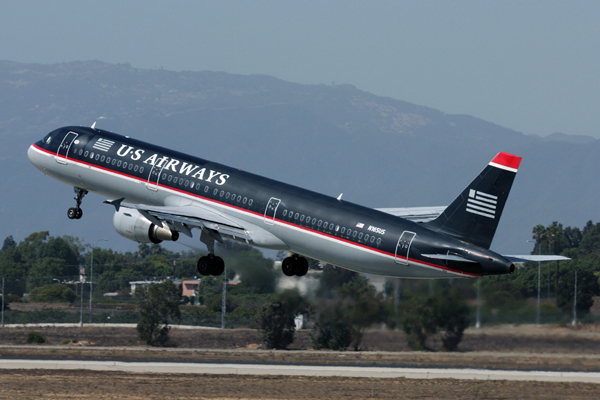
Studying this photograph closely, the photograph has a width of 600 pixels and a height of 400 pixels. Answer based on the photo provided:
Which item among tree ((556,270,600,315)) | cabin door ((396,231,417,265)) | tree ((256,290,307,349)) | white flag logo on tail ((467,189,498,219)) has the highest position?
white flag logo on tail ((467,189,498,219))

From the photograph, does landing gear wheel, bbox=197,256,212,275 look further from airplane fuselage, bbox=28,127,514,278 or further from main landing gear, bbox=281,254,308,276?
main landing gear, bbox=281,254,308,276

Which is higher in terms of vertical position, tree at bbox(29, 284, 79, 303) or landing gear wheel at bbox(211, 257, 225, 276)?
landing gear wheel at bbox(211, 257, 225, 276)

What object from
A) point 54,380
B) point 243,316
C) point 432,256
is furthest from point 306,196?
point 243,316

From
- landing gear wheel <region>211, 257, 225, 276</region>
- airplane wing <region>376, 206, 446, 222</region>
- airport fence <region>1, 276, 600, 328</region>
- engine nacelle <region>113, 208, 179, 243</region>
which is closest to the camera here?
landing gear wheel <region>211, 257, 225, 276</region>

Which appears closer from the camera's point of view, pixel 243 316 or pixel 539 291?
pixel 539 291

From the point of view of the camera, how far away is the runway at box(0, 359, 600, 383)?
60.4m

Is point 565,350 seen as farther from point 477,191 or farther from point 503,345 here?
point 477,191

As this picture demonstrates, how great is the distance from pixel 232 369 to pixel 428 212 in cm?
2273

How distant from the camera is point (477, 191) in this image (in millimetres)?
42406

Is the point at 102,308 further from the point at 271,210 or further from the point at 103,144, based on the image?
the point at 271,210

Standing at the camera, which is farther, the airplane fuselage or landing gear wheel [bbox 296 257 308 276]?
landing gear wheel [bbox 296 257 308 276]

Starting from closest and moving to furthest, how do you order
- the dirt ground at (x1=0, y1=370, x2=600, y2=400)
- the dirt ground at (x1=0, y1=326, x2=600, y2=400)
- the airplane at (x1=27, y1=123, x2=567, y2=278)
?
the airplane at (x1=27, y1=123, x2=567, y2=278)
the dirt ground at (x1=0, y1=370, x2=600, y2=400)
the dirt ground at (x1=0, y1=326, x2=600, y2=400)

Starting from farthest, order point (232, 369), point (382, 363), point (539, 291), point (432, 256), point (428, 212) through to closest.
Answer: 1. point (382, 363)
2. point (232, 369)
3. point (539, 291)
4. point (428, 212)
5. point (432, 256)

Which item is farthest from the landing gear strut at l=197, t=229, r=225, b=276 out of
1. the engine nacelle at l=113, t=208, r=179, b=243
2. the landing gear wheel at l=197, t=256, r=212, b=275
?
the engine nacelle at l=113, t=208, r=179, b=243
